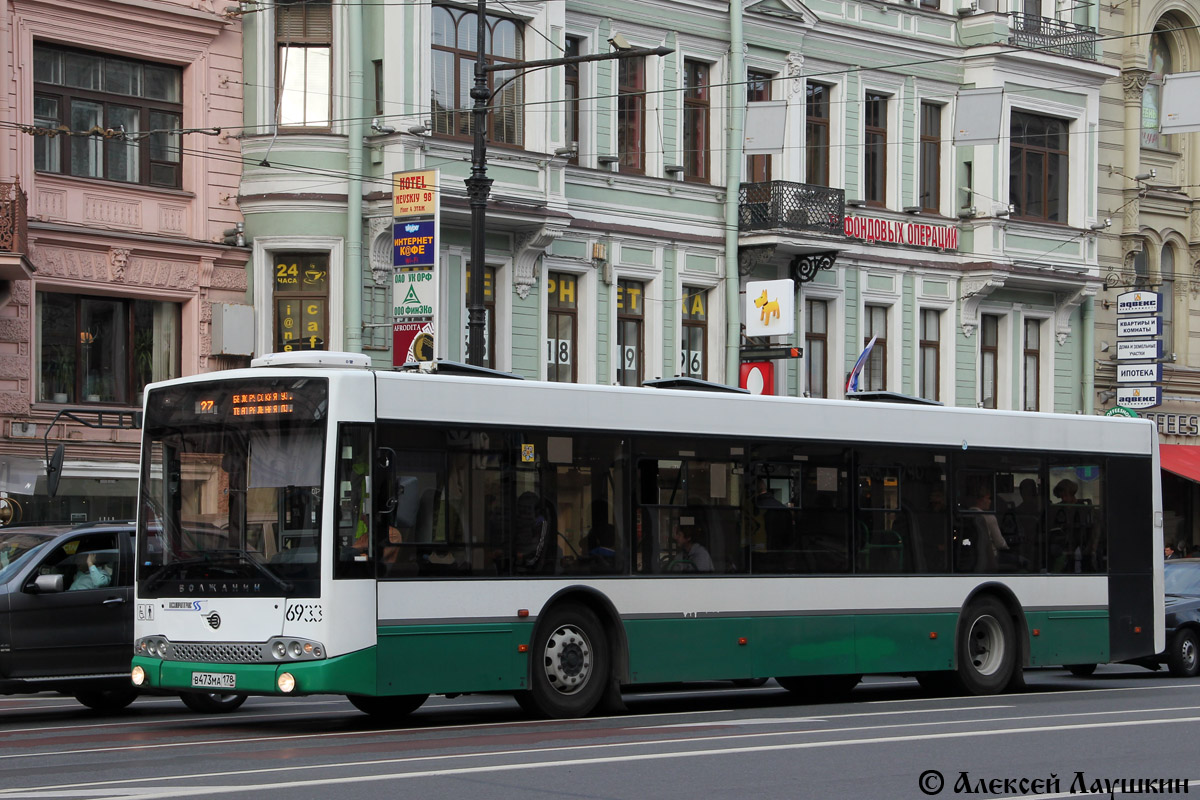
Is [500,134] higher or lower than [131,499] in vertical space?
higher

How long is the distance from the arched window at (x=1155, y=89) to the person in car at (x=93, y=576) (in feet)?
101

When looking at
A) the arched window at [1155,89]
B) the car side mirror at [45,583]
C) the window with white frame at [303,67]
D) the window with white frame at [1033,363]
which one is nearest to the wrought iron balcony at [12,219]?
the window with white frame at [303,67]

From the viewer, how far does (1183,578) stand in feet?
79.4

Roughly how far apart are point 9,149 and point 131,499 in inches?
210

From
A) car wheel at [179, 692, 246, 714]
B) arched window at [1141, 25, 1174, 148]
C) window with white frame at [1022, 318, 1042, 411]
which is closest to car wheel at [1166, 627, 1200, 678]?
car wheel at [179, 692, 246, 714]

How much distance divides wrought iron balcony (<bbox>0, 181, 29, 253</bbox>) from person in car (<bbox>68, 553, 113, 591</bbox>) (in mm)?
9558

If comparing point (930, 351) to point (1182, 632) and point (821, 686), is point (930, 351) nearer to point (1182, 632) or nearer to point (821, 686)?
point (1182, 632)

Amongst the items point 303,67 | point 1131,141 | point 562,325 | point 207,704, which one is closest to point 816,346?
point 562,325

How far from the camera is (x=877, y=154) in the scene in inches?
1428

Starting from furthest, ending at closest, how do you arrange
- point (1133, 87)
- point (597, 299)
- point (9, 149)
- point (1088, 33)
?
point (1133, 87) → point (1088, 33) → point (597, 299) → point (9, 149)

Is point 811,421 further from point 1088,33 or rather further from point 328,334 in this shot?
point 1088,33

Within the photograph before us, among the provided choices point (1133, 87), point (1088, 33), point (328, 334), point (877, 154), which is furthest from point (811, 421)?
point (1133, 87)

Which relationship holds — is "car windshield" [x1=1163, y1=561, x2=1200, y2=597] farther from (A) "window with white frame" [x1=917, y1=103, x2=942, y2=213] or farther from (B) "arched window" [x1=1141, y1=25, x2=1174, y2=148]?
(B) "arched window" [x1=1141, y1=25, x2=1174, y2=148]

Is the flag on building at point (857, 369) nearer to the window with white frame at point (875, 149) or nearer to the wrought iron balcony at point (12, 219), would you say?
the window with white frame at point (875, 149)
